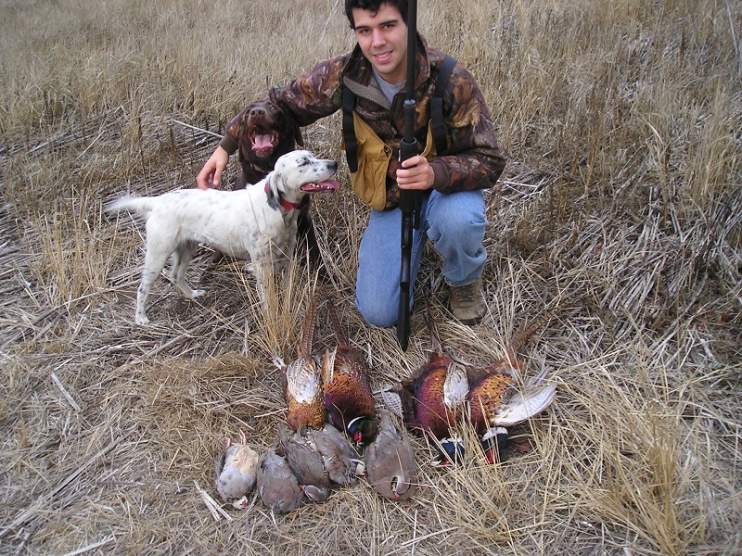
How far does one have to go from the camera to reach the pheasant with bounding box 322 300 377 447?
2.54 metres

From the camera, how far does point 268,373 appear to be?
120 inches

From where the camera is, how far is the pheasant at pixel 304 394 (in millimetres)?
2549

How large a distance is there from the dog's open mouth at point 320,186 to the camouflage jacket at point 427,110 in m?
0.36

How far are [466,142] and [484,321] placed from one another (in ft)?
3.31

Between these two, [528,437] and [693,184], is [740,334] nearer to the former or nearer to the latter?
[693,184]

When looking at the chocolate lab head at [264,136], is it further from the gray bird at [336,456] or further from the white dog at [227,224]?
the gray bird at [336,456]

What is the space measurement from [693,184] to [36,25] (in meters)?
8.44

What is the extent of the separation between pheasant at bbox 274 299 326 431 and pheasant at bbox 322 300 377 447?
0.05 metres

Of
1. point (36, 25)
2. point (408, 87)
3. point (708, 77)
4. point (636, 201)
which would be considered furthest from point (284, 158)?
point (36, 25)

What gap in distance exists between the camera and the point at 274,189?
3.12 metres

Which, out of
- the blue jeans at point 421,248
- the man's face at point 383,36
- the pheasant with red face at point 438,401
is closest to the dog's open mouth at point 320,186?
the blue jeans at point 421,248

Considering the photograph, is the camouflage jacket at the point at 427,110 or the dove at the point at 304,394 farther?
the camouflage jacket at the point at 427,110

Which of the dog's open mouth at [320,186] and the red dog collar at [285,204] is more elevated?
the dog's open mouth at [320,186]

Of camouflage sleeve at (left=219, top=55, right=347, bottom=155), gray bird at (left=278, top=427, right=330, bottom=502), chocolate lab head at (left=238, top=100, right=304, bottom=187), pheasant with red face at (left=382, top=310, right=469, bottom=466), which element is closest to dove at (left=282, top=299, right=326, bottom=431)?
gray bird at (left=278, top=427, right=330, bottom=502)
